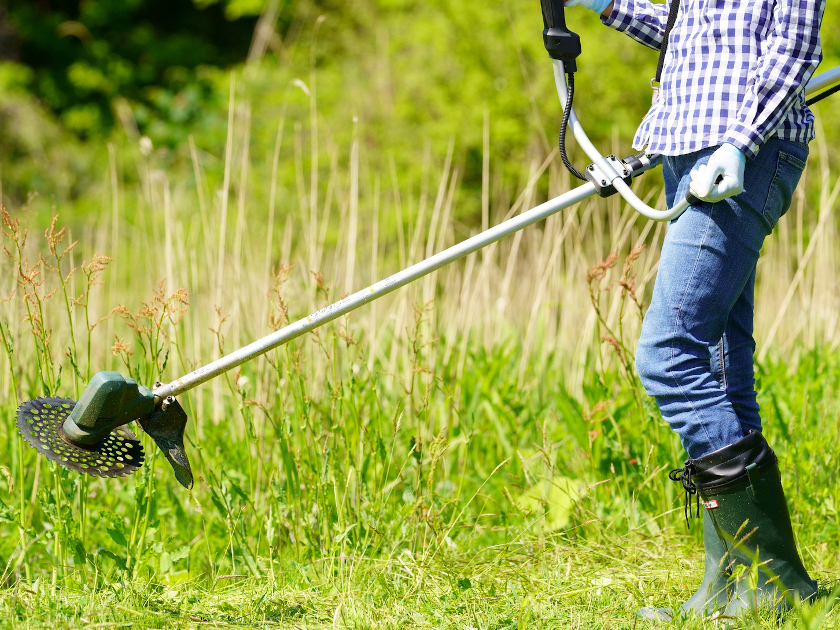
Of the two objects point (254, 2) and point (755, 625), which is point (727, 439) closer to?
point (755, 625)

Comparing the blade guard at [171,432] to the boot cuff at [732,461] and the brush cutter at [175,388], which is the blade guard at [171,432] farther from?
the boot cuff at [732,461]

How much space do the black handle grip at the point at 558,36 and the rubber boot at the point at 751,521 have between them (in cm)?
81

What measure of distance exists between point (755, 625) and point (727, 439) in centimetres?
33

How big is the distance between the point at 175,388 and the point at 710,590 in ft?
3.65

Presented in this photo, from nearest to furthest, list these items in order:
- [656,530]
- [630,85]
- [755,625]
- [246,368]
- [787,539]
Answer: [755,625] < [787,539] < [656,530] < [246,368] < [630,85]

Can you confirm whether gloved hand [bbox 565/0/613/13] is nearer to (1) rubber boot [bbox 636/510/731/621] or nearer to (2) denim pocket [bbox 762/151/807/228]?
(2) denim pocket [bbox 762/151/807/228]

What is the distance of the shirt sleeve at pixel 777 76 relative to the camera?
138 centimetres

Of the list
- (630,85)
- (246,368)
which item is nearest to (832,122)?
(630,85)

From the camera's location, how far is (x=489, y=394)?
262 centimetres

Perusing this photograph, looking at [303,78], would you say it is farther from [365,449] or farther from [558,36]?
[558,36]

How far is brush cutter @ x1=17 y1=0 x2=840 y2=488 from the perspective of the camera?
5.11ft

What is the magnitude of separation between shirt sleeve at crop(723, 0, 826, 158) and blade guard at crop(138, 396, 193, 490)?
114 cm

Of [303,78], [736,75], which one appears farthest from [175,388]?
[303,78]

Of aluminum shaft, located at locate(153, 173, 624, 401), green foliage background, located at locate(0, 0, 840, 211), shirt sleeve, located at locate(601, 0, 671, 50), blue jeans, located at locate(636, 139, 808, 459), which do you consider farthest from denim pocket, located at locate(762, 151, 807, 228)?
green foliage background, located at locate(0, 0, 840, 211)
